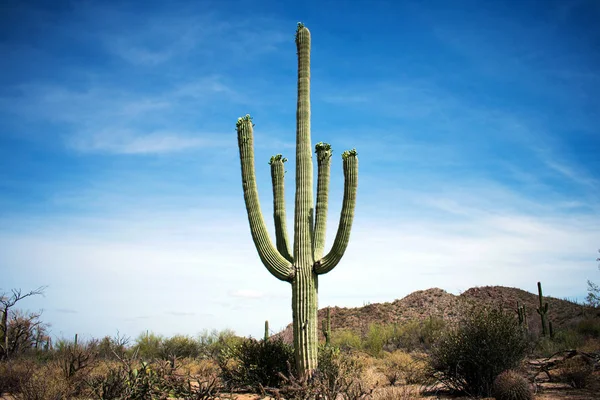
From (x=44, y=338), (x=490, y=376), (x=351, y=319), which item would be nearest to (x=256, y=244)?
(x=490, y=376)

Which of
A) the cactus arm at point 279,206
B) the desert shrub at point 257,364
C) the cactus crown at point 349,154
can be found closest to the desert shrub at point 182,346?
the desert shrub at point 257,364

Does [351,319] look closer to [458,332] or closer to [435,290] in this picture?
[435,290]

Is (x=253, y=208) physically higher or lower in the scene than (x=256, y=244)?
higher

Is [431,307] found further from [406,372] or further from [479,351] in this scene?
[479,351]

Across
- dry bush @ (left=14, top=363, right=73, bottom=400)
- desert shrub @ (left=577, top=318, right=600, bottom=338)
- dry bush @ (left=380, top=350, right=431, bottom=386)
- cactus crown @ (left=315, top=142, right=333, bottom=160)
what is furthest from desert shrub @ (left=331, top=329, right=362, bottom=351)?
dry bush @ (left=14, top=363, right=73, bottom=400)

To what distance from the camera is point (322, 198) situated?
13805mm

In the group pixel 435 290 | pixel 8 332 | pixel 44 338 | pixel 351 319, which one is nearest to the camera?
pixel 8 332

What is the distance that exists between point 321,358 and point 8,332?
1318 cm

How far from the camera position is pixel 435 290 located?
4778 centimetres

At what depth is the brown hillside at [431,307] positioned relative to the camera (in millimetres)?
41875

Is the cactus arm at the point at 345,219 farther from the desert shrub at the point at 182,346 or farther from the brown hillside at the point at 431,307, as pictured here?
the brown hillside at the point at 431,307

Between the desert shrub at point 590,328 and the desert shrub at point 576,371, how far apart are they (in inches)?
569

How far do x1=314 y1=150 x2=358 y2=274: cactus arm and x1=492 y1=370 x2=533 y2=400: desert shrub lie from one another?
15.3 feet

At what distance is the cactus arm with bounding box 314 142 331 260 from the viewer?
13.7 m
